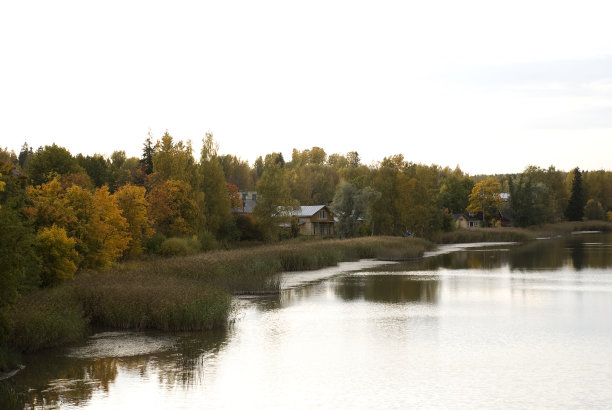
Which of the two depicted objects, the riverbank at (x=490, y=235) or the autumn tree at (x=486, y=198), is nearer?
the riverbank at (x=490, y=235)

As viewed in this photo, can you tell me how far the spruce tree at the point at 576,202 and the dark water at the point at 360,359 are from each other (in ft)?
383

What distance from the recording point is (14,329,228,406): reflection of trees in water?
1745 centimetres

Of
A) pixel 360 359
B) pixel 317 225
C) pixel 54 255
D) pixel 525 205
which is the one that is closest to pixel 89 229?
pixel 54 255

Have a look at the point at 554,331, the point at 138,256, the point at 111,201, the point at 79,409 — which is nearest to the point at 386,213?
the point at 138,256

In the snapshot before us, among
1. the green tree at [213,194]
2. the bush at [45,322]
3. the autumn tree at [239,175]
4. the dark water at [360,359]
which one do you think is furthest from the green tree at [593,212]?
the bush at [45,322]

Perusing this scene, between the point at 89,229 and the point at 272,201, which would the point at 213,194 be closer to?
the point at 272,201

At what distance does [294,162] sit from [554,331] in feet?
558

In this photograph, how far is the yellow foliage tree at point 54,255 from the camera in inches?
1078

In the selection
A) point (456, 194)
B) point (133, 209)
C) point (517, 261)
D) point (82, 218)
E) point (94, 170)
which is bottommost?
point (517, 261)

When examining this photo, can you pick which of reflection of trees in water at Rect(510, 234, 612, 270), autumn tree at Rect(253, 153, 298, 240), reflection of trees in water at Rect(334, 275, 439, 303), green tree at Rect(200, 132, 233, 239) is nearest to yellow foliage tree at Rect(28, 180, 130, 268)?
reflection of trees in water at Rect(334, 275, 439, 303)

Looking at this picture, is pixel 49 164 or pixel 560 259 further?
pixel 49 164

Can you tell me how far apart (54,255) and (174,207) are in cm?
2759

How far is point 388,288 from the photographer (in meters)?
39.5

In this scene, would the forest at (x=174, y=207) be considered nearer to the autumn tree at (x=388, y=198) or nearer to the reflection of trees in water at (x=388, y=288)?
the autumn tree at (x=388, y=198)
